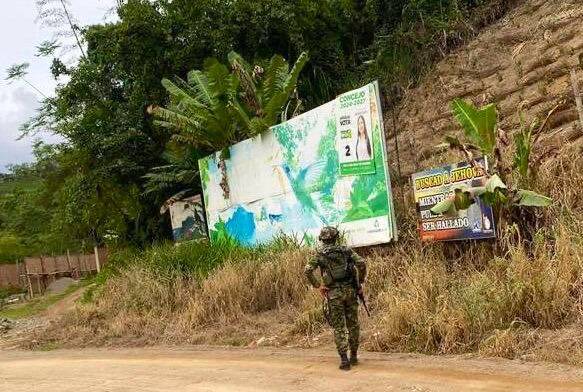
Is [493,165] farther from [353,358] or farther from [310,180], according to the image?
[310,180]

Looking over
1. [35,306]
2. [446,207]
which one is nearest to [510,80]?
[446,207]

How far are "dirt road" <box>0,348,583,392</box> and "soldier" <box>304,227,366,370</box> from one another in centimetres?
35

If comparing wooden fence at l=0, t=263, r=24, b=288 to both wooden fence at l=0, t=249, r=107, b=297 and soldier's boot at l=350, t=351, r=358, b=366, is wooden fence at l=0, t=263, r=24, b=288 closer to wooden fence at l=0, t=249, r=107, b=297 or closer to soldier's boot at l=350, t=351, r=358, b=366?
wooden fence at l=0, t=249, r=107, b=297

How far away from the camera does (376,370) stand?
7.19 meters

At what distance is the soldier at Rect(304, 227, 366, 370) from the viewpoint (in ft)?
24.9

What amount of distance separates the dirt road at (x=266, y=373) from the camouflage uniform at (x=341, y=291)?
1.25ft

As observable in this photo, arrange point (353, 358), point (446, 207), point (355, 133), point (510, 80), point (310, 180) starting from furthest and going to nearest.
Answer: point (510, 80)
point (310, 180)
point (355, 133)
point (446, 207)
point (353, 358)

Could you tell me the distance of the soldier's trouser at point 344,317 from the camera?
→ 7.56 m

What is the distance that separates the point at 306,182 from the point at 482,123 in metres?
4.36

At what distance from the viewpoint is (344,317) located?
767 cm

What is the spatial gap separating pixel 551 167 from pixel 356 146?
3.34m

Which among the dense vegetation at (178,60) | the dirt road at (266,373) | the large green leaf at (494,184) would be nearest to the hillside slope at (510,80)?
the dense vegetation at (178,60)

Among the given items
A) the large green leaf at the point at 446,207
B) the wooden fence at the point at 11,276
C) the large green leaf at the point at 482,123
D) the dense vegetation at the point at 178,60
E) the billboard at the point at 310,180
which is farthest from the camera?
the wooden fence at the point at 11,276

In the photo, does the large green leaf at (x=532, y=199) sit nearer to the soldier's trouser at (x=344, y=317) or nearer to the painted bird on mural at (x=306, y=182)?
the soldier's trouser at (x=344, y=317)
